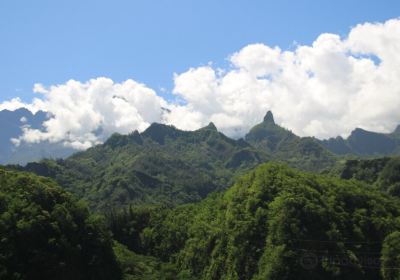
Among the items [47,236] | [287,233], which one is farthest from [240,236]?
[47,236]

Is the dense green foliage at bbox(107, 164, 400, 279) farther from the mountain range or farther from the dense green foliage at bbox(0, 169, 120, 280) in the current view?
the dense green foliage at bbox(0, 169, 120, 280)

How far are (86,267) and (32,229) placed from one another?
1694 centimetres

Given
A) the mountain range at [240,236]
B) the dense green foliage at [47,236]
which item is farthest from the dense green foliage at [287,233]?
the dense green foliage at [47,236]

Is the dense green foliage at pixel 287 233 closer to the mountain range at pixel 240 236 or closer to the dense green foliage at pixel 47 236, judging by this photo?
the mountain range at pixel 240 236

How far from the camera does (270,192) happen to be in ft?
454

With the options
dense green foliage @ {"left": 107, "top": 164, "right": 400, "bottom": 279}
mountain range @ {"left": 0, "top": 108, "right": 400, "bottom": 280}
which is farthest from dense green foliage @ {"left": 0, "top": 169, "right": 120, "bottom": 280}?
dense green foliage @ {"left": 107, "top": 164, "right": 400, "bottom": 279}

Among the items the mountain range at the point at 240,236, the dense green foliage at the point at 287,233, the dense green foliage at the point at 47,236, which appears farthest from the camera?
the dense green foliage at the point at 287,233

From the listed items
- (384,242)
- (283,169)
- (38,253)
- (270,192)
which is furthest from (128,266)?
(384,242)

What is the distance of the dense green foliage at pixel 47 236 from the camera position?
105 meters

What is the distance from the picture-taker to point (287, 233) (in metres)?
120

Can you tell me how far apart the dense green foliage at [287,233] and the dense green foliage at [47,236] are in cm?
2887

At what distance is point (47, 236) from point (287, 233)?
57.3 m

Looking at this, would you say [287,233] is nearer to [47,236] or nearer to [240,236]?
[240,236]

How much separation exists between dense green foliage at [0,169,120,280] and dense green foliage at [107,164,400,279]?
28.9 metres
